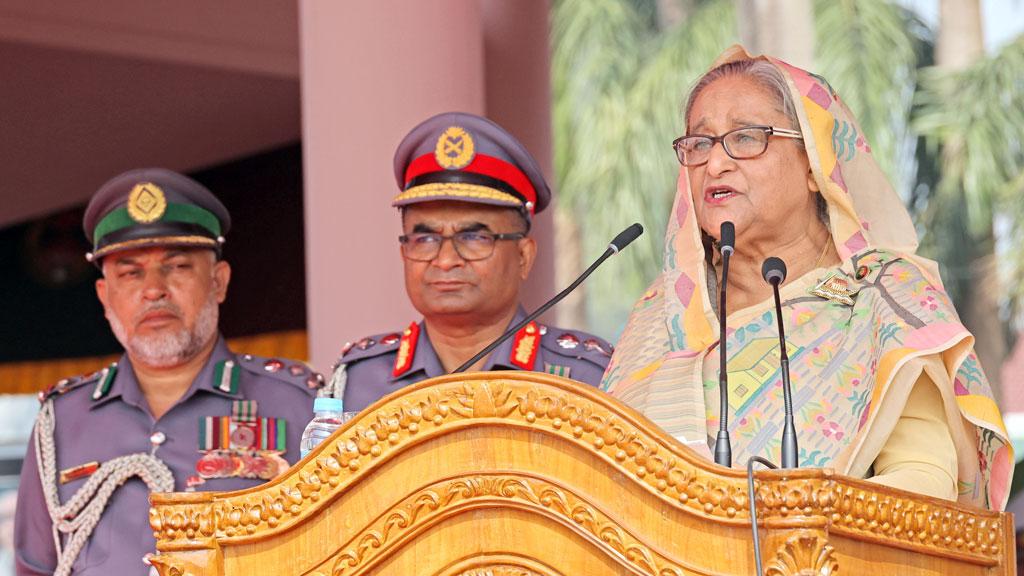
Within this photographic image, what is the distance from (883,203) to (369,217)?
2.26 metres

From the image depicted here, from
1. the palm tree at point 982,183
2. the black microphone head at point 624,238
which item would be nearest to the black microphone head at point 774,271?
the black microphone head at point 624,238

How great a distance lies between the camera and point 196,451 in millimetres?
3287

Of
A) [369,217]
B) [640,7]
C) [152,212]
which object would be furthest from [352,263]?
[640,7]

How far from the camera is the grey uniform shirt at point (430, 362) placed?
3086 mm

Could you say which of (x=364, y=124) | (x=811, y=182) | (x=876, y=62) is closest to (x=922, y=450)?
(x=811, y=182)

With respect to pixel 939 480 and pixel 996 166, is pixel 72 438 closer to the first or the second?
pixel 939 480

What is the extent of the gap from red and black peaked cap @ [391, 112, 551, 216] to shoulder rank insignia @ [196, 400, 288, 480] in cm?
59

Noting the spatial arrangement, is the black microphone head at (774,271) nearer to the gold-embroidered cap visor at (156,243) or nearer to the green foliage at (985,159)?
the gold-embroidered cap visor at (156,243)

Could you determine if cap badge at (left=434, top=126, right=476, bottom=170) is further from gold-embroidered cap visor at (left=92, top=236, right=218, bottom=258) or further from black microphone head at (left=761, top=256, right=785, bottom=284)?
black microphone head at (left=761, top=256, right=785, bottom=284)

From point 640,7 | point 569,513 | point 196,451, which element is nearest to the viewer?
point 569,513

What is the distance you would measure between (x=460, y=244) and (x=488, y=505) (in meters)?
1.40

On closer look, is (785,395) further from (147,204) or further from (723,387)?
(147,204)

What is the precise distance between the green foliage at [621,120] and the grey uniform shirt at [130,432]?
12.2m

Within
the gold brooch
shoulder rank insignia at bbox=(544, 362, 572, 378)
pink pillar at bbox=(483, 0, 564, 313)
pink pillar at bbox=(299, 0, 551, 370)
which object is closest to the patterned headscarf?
the gold brooch
